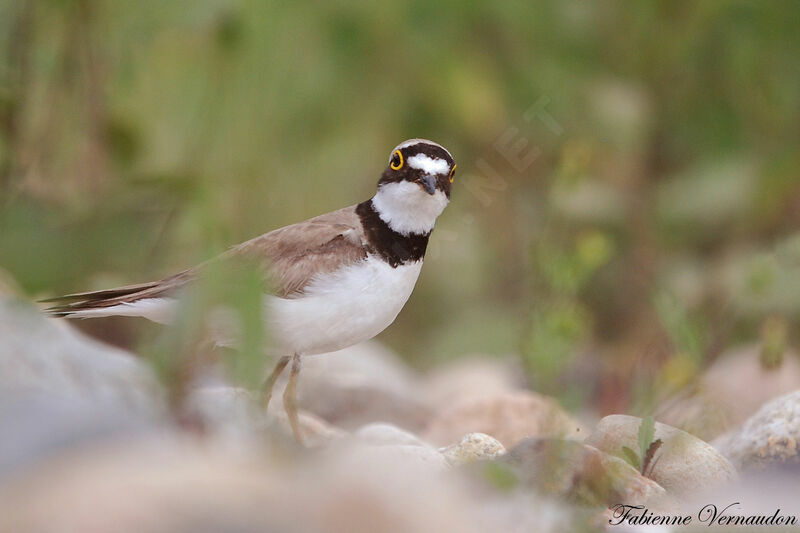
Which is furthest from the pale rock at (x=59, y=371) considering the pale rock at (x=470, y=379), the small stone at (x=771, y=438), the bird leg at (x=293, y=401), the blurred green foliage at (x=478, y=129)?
the pale rock at (x=470, y=379)

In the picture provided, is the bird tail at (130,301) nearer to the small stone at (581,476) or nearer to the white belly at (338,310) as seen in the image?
the white belly at (338,310)

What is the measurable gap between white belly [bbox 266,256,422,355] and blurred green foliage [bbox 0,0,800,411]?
1.97ft

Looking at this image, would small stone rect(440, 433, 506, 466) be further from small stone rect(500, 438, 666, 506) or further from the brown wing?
the brown wing

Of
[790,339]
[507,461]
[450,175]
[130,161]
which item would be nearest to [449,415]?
[450,175]

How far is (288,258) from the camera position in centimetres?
258

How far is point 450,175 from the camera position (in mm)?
2518

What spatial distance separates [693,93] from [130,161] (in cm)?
251

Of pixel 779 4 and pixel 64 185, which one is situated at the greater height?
pixel 779 4

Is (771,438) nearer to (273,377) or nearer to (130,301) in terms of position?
(273,377)

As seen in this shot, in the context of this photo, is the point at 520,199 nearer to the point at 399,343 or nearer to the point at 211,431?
the point at 399,343

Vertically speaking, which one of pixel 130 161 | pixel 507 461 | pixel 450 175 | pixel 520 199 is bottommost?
pixel 507 461

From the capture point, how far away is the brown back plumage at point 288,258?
251cm

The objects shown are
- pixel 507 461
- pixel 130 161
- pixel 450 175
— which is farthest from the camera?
pixel 130 161

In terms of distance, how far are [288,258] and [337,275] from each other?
13cm
